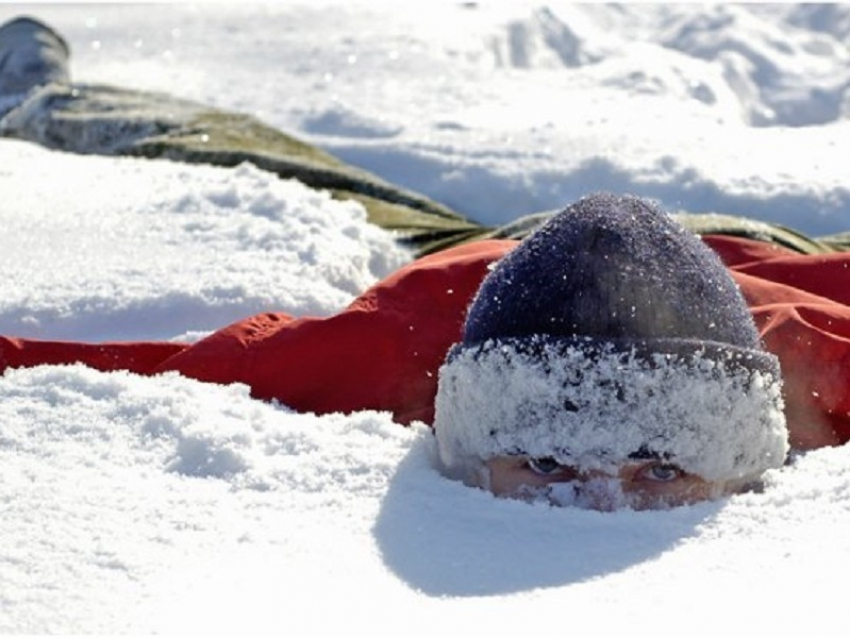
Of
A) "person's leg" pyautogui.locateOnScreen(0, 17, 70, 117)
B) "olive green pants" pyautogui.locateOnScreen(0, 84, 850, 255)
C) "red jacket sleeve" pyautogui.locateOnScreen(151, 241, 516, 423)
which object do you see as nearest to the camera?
"red jacket sleeve" pyautogui.locateOnScreen(151, 241, 516, 423)

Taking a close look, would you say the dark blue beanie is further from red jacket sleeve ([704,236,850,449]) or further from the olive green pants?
the olive green pants

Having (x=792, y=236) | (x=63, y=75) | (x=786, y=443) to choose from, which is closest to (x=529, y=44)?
(x=63, y=75)

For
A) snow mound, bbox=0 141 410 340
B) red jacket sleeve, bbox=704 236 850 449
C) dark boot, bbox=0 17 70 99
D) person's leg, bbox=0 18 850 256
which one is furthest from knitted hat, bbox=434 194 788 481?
dark boot, bbox=0 17 70 99

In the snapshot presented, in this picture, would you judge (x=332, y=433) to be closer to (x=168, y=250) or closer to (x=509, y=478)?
(x=509, y=478)

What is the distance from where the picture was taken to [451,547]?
1.28 meters

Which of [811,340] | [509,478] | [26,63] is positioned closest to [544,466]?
[509,478]

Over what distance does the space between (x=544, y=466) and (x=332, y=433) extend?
0.24 metres

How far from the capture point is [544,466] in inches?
55.5

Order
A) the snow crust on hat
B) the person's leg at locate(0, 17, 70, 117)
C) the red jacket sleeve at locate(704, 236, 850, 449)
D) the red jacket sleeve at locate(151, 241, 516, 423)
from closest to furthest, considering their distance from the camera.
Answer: the snow crust on hat < the red jacket sleeve at locate(704, 236, 850, 449) < the red jacket sleeve at locate(151, 241, 516, 423) < the person's leg at locate(0, 17, 70, 117)

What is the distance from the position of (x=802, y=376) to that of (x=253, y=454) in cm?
60

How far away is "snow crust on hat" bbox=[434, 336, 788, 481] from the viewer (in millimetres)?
1375

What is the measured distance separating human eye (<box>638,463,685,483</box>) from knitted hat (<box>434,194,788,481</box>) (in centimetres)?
2

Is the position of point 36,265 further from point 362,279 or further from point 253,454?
point 253,454

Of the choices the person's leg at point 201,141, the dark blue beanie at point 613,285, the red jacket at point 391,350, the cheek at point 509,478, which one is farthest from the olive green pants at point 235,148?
the cheek at point 509,478
